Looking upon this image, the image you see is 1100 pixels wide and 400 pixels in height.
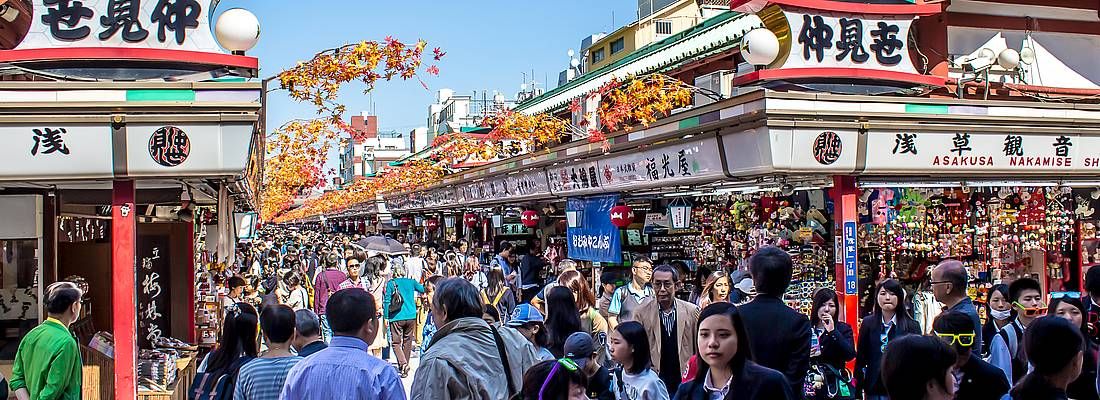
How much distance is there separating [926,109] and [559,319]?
643 cm

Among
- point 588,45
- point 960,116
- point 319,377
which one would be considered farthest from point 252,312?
point 588,45

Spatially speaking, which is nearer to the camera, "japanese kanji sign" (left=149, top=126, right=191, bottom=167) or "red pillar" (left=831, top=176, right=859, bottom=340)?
"japanese kanji sign" (left=149, top=126, right=191, bottom=167)

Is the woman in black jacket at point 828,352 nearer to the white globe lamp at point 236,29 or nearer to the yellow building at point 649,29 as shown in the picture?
the white globe lamp at point 236,29

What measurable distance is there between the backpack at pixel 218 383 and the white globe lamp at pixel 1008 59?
477 inches

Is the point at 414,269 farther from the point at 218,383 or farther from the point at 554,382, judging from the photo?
the point at 554,382

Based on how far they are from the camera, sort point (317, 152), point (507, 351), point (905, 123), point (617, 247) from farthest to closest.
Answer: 1. point (617, 247)
2. point (317, 152)
3. point (905, 123)
4. point (507, 351)

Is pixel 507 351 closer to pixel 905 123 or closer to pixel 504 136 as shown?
pixel 905 123

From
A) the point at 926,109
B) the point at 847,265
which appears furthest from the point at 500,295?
the point at 926,109

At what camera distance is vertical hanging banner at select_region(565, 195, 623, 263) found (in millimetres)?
16469

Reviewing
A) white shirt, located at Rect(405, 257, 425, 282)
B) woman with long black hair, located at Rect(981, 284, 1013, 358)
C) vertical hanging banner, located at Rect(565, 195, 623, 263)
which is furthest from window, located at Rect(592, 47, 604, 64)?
woman with long black hair, located at Rect(981, 284, 1013, 358)

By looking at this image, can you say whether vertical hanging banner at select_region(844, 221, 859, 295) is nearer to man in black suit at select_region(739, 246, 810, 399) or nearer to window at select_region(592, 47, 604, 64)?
man in black suit at select_region(739, 246, 810, 399)

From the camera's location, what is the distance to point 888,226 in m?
13.2

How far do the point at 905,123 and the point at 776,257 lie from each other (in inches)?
249

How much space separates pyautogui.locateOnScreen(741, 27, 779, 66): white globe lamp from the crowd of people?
3.45m
